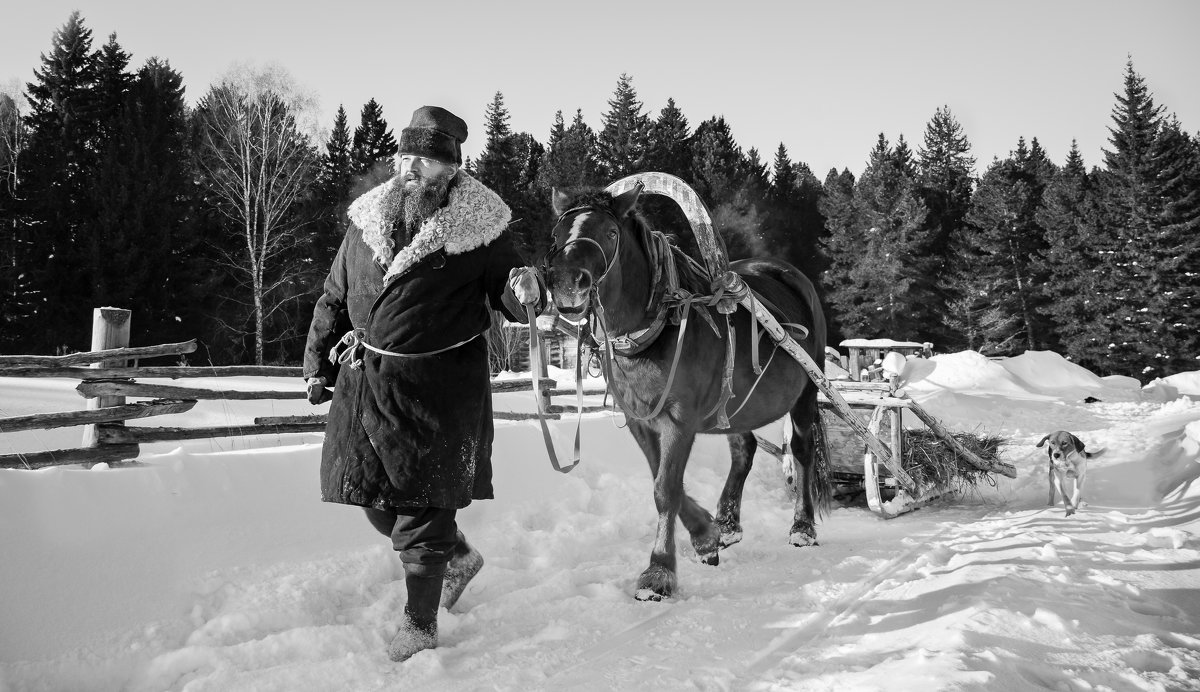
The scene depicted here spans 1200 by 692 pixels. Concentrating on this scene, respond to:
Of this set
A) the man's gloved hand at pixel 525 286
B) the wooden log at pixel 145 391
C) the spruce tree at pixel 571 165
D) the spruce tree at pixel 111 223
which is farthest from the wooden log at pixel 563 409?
the spruce tree at pixel 571 165

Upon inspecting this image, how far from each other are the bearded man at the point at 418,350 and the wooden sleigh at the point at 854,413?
3.46ft

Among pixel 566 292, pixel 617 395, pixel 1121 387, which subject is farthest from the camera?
pixel 1121 387

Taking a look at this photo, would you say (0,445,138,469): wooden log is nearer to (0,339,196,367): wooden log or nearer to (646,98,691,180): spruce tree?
(0,339,196,367): wooden log

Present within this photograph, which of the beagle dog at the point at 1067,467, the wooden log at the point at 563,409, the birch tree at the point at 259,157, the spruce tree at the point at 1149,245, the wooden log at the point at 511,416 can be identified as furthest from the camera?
the spruce tree at the point at 1149,245

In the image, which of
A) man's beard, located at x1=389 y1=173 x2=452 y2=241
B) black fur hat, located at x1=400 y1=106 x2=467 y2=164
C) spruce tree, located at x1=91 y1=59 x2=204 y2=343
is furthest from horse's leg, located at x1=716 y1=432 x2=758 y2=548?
spruce tree, located at x1=91 y1=59 x2=204 y2=343

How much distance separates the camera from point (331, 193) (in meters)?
29.1

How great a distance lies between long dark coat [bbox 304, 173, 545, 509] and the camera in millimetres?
2697

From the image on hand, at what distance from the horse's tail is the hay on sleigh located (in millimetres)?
1035

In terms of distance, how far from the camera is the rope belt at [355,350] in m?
2.75

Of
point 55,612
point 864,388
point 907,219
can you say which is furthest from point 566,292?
point 907,219

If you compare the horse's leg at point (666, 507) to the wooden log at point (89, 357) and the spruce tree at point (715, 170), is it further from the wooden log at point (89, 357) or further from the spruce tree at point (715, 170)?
the spruce tree at point (715, 170)

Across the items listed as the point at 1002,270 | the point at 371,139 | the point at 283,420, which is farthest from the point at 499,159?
the point at 283,420

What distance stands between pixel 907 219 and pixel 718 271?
34673 mm

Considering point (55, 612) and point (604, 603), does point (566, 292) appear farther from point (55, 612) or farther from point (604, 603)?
point (55, 612)
